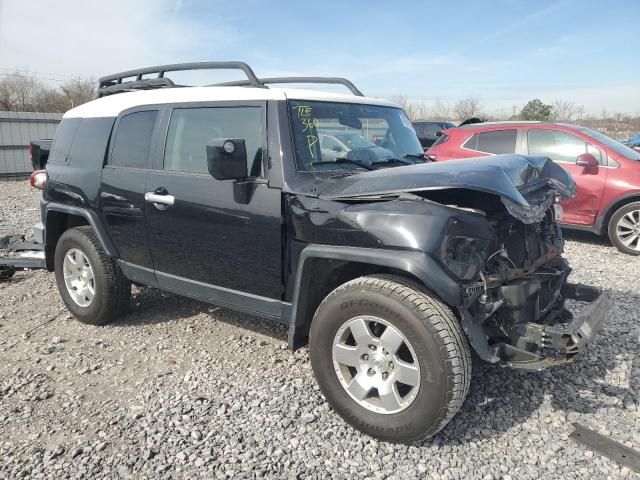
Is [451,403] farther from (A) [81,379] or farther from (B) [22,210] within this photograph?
(B) [22,210]

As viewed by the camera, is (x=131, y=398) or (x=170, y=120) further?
(x=170, y=120)

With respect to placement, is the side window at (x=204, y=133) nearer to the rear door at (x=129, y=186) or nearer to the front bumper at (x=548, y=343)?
the rear door at (x=129, y=186)

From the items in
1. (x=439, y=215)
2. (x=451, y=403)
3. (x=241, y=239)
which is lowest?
(x=451, y=403)

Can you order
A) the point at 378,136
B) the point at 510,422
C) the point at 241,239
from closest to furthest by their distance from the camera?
the point at 510,422 < the point at 241,239 < the point at 378,136

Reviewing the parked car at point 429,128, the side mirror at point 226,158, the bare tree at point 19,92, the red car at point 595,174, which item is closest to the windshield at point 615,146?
the red car at point 595,174

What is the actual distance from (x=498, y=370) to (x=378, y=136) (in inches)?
78.4

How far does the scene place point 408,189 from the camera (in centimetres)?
269

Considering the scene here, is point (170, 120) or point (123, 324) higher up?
point (170, 120)

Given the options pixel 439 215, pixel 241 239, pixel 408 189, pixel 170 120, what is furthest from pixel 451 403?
pixel 170 120

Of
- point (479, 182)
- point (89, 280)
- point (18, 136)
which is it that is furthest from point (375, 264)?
point (18, 136)

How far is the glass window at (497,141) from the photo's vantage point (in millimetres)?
7785

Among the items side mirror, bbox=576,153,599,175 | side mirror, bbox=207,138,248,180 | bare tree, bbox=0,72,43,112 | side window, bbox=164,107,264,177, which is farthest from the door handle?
bare tree, bbox=0,72,43,112

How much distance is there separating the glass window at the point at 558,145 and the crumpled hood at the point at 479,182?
4421mm

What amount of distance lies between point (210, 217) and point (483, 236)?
70.6 inches
